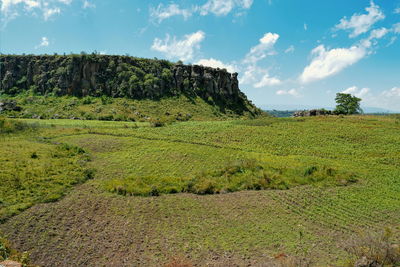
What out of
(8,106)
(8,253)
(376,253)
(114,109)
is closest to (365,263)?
(376,253)

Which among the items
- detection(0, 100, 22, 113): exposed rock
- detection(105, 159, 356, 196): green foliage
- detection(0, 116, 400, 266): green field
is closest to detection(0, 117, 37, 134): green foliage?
detection(0, 116, 400, 266): green field

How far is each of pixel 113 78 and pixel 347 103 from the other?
7575 centimetres

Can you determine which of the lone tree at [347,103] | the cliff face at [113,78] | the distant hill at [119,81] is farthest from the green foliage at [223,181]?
the lone tree at [347,103]

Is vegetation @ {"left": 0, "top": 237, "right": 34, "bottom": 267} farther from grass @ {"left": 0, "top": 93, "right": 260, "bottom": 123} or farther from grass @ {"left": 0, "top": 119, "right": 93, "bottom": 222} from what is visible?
grass @ {"left": 0, "top": 93, "right": 260, "bottom": 123}

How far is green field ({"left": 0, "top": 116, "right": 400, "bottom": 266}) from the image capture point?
47.3 ft

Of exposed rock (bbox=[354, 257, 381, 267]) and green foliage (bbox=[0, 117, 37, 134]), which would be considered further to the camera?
green foliage (bbox=[0, 117, 37, 134])

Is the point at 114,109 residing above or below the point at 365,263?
above

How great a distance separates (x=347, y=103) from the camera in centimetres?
8781

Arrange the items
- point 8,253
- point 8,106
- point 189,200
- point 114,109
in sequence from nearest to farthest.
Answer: point 8,253
point 189,200
point 8,106
point 114,109

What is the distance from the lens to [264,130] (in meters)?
48.0

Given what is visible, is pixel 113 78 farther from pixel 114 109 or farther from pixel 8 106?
pixel 8 106

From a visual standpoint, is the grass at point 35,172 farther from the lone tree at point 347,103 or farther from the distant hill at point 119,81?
the lone tree at point 347,103

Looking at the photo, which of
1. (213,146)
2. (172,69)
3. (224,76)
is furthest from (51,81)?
(213,146)

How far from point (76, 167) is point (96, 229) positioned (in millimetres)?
12323
